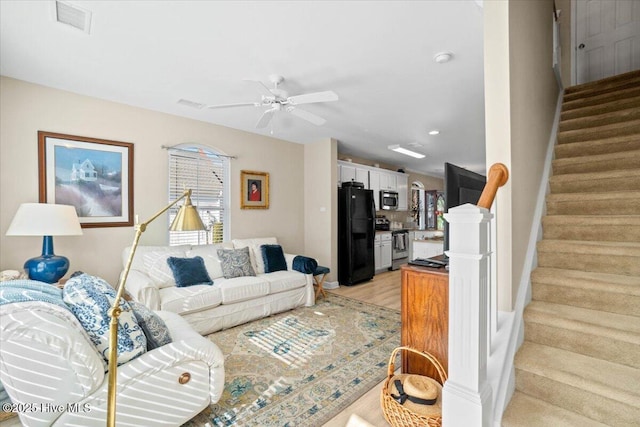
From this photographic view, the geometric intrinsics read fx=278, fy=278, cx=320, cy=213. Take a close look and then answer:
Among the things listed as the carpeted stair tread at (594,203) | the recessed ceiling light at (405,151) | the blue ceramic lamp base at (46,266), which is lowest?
the blue ceramic lamp base at (46,266)

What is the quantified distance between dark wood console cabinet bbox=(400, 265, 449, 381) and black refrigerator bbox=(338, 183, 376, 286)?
3.23 metres

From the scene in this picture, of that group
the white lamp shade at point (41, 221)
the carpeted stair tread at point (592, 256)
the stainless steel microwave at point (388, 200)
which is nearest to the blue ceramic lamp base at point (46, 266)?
the white lamp shade at point (41, 221)

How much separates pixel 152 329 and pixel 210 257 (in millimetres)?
2009

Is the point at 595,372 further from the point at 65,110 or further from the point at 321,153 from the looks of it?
the point at 65,110

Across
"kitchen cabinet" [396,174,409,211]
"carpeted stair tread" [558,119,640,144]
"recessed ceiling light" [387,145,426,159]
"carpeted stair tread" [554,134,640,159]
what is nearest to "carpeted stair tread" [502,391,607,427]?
"carpeted stair tread" [554,134,640,159]

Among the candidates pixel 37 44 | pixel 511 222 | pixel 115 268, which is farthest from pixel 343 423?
pixel 37 44

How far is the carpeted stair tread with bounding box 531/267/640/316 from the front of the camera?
4.93 ft

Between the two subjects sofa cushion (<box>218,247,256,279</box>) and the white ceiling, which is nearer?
the white ceiling

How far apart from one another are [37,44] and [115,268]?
225 centimetres

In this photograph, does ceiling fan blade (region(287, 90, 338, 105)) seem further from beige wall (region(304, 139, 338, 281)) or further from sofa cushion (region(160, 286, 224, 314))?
beige wall (region(304, 139, 338, 281))

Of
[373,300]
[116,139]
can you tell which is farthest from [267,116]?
[373,300]

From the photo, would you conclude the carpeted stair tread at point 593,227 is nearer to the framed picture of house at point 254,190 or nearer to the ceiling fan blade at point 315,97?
the ceiling fan blade at point 315,97

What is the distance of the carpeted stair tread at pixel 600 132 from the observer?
230 centimetres

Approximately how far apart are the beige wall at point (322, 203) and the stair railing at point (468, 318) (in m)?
3.68
